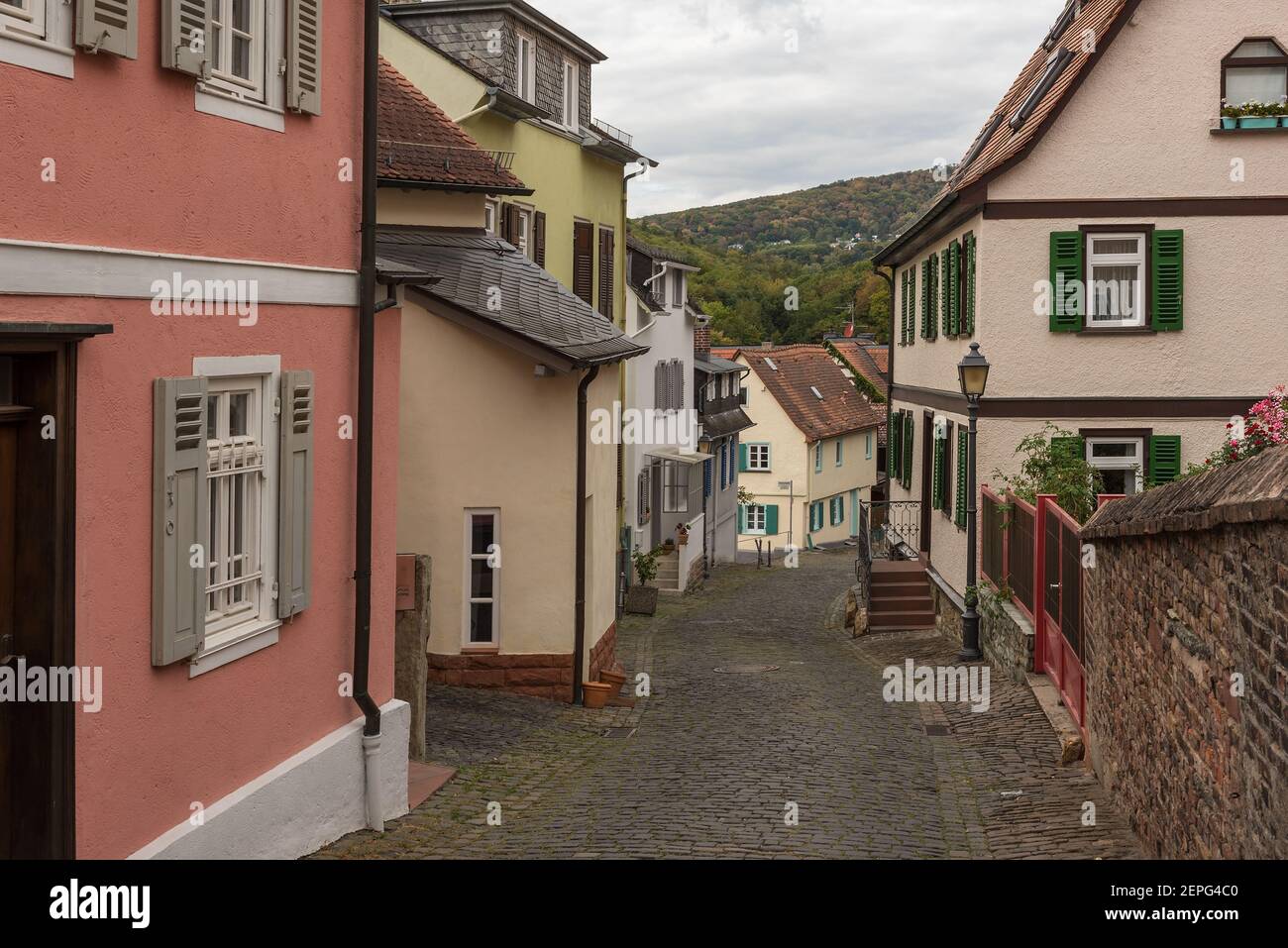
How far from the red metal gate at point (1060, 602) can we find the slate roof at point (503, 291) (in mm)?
5139

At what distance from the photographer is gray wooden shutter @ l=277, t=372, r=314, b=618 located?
877 centimetres

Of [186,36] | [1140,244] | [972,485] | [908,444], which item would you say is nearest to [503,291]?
[972,485]

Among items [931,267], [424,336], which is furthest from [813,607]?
[424,336]

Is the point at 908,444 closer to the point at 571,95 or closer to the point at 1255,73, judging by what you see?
the point at 571,95

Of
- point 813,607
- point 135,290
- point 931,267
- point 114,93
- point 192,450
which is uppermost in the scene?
point 931,267

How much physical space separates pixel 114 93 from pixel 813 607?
83.6 ft

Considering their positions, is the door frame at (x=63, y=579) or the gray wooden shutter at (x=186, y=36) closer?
the door frame at (x=63, y=579)

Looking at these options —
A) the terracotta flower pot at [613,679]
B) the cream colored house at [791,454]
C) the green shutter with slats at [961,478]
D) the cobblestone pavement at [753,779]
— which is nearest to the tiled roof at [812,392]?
the cream colored house at [791,454]

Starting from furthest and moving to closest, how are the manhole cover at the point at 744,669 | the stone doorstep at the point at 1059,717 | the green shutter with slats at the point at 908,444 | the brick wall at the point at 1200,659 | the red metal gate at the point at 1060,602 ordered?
the green shutter with slats at the point at 908,444 < the manhole cover at the point at 744,669 < the red metal gate at the point at 1060,602 < the stone doorstep at the point at 1059,717 < the brick wall at the point at 1200,659

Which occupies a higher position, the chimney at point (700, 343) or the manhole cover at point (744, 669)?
the chimney at point (700, 343)

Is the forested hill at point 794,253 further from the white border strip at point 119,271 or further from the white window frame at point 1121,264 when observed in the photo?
the white border strip at point 119,271

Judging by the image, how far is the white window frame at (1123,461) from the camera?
A: 1975 centimetres

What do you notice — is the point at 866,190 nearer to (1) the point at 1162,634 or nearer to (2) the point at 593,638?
(2) the point at 593,638

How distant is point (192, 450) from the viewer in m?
7.57
